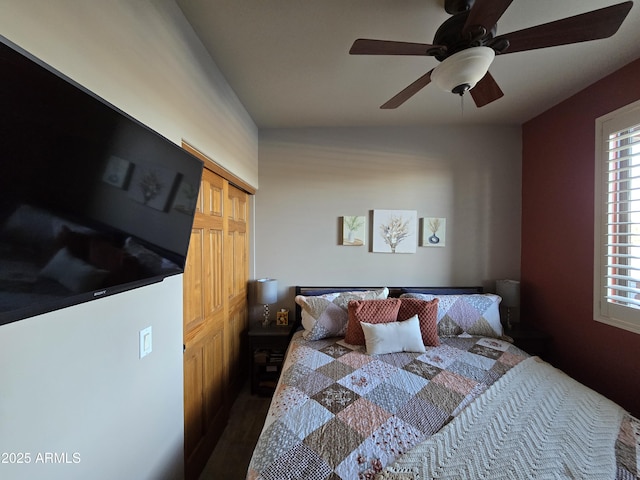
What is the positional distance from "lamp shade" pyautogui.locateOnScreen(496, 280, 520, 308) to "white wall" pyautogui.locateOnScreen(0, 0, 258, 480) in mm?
2842

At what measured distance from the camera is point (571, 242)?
2.04 m

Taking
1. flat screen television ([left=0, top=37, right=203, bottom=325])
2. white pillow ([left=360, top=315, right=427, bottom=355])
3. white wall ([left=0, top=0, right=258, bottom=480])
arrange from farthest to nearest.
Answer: white pillow ([left=360, top=315, right=427, bottom=355])
white wall ([left=0, top=0, right=258, bottom=480])
flat screen television ([left=0, top=37, right=203, bottom=325])

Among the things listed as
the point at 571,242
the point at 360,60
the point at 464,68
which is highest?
the point at 360,60

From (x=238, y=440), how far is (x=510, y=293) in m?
2.75

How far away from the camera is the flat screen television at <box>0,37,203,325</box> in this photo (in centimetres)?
46

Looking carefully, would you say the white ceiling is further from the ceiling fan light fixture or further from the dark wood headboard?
the dark wood headboard

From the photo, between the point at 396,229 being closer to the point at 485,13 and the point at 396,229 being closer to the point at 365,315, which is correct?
the point at 365,315

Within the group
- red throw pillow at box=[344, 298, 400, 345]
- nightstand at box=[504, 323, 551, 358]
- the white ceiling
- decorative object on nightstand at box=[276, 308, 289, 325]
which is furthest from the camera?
decorative object on nightstand at box=[276, 308, 289, 325]

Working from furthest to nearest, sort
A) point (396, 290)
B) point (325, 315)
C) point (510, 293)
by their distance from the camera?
point (396, 290), point (510, 293), point (325, 315)

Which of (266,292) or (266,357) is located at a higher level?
(266,292)

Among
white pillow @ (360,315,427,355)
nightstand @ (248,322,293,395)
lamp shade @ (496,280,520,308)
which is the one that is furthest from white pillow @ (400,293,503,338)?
nightstand @ (248,322,293,395)

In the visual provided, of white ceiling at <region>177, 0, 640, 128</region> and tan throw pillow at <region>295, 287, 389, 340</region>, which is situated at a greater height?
white ceiling at <region>177, 0, 640, 128</region>

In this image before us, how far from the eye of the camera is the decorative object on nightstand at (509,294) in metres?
2.38

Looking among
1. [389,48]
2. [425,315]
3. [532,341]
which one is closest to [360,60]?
[389,48]
